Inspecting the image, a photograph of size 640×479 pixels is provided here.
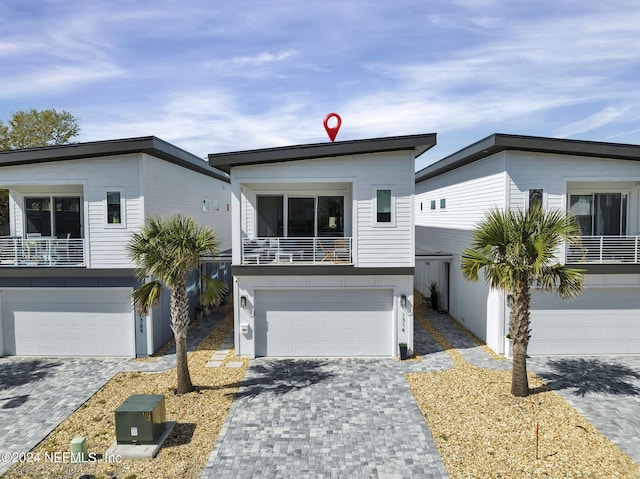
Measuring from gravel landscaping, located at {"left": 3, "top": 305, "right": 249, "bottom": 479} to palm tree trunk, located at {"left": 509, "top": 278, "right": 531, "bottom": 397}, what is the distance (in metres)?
7.52

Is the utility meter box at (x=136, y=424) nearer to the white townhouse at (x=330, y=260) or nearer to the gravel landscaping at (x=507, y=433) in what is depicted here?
the white townhouse at (x=330, y=260)

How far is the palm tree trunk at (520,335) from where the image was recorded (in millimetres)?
11125

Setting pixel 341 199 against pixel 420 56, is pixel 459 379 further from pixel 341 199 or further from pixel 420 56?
pixel 420 56

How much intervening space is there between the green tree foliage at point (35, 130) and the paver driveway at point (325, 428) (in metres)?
30.2

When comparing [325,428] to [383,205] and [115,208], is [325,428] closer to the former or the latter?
[383,205]

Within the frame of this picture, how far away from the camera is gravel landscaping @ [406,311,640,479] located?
26.8ft

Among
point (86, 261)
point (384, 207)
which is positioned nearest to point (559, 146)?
point (384, 207)

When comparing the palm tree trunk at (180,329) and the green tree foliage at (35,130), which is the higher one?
the green tree foliage at (35,130)

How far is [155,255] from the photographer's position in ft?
36.4

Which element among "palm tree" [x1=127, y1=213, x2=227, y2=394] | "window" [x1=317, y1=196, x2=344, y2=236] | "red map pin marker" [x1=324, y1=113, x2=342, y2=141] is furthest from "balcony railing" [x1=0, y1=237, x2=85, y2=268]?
"red map pin marker" [x1=324, y1=113, x2=342, y2=141]

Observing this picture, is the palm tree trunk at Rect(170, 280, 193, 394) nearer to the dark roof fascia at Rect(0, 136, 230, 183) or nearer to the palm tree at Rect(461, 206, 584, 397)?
the dark roof fascia at Rect(0, 136, 230, 183)

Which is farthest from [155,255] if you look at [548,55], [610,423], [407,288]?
[548,55]

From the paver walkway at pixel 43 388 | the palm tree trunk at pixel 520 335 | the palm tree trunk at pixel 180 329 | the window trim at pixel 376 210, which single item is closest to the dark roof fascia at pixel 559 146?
the window trim at pixel 376 210

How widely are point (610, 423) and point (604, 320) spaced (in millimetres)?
5992
